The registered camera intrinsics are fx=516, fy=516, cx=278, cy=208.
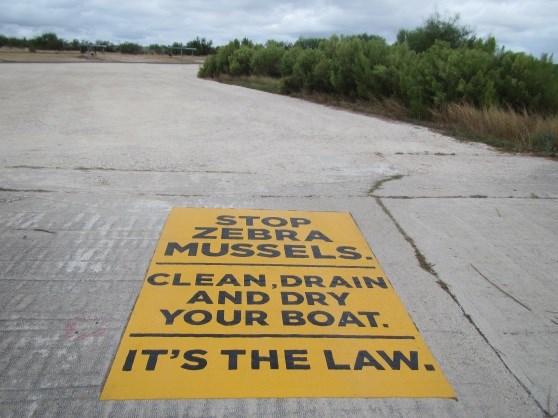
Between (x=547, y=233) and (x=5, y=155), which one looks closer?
(x=547, y=233)

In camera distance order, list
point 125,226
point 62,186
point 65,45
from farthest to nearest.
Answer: point 65,45 → point 62,186 → point 125,226

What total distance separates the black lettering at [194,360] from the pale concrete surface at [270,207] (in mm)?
261

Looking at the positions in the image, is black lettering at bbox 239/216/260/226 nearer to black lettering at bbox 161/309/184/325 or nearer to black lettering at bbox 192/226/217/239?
black lettering at bbox 192/226/217/239

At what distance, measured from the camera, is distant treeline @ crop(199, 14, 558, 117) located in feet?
33.7

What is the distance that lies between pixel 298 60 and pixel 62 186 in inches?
452

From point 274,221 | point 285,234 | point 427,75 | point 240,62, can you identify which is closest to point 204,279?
point 285,234

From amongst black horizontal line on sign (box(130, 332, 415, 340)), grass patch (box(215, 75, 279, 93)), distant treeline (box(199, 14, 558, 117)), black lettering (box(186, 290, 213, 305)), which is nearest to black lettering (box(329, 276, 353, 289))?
black horizontal line on sign (box(130, 332, 415, 340))

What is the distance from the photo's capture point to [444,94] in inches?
421

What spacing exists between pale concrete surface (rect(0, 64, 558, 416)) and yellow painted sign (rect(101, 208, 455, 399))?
0.11 m

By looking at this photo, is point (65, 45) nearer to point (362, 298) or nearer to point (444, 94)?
A: point (444, 94)

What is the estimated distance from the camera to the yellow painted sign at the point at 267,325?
8.86 ft

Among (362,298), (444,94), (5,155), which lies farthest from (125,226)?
(444,94)

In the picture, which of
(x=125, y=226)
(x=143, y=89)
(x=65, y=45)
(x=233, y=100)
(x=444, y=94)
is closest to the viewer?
(x=125, y=226)

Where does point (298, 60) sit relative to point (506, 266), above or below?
above
